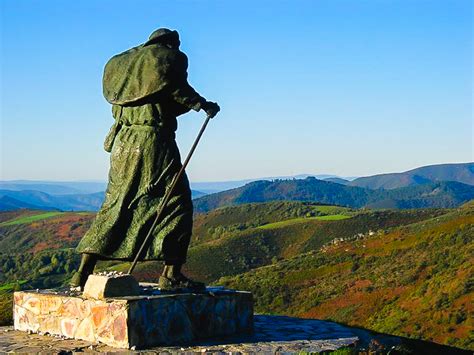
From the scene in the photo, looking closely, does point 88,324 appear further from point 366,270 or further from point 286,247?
point 286,247

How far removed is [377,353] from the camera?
28.3 feet

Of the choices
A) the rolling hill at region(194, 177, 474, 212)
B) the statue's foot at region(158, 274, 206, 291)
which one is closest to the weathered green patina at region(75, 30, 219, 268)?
the statue's foot at region(158, 274, 206, 291)

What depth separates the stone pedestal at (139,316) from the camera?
831 centimetres

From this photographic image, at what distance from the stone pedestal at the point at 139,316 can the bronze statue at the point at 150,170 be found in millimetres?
403

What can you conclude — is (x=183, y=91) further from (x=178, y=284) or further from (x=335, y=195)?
(x=335, y=195)

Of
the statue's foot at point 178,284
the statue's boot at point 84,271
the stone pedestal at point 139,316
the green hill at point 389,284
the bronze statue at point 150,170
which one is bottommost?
the green hill at point 389,284

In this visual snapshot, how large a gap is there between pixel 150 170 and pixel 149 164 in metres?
0.07

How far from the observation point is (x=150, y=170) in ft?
30.5

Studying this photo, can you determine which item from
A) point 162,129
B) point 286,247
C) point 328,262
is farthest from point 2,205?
point 162,129

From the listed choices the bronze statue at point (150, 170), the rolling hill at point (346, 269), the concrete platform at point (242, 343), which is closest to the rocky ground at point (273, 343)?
the concrete platform at point (242, 343)

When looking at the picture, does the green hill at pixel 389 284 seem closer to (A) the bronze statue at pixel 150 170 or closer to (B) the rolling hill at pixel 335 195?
(A) the bronze statue at pixel 150 170

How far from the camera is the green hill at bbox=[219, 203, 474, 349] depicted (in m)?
20.6

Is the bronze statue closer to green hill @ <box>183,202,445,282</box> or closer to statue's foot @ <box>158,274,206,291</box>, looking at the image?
statue's foot @ <box>158,274,206,291</box>

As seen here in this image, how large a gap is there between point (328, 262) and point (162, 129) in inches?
980
